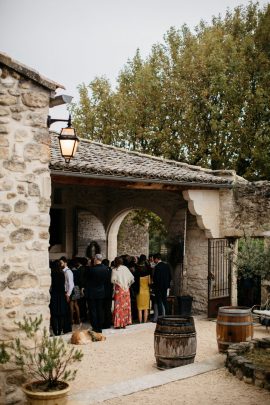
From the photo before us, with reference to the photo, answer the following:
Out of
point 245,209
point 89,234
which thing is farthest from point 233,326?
point 89,234

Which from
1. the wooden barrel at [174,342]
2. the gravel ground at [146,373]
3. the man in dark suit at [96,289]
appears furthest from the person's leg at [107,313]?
the wooden barrel at [174,342]

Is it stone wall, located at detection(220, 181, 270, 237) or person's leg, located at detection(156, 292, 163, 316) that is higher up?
stone wall, located at detection(220, 181, 270, 237)

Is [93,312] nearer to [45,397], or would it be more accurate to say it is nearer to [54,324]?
[54,324]

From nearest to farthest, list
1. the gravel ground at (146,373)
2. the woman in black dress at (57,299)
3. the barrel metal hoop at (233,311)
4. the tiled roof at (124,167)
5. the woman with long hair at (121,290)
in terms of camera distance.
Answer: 1. the gravel ground at (146,373)
2. the barrel metal hoop at (233,311)
3. the tiled roof at (124,167)
4. the woman in black dress at (57,299)
5. the woman with long hair at (121,290)

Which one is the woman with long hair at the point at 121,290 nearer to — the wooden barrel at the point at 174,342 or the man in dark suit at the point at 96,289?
the man in dark suit at the point at 96,289

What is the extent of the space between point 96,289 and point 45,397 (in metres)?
4.82

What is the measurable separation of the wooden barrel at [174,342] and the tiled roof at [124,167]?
3312 mm

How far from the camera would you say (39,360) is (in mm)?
5141

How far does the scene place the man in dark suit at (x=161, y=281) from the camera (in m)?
10.5

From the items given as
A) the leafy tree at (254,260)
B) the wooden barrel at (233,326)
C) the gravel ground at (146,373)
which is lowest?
the gravel ground at (146,373)

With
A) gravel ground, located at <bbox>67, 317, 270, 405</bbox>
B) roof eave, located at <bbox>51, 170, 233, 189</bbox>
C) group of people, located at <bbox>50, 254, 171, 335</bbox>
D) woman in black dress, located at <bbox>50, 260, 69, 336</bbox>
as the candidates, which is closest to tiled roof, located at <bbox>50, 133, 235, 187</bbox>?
roof eave, located at <bbox>51, 170, 233, 189</bbox>

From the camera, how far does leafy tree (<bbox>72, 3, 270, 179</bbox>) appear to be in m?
18.4

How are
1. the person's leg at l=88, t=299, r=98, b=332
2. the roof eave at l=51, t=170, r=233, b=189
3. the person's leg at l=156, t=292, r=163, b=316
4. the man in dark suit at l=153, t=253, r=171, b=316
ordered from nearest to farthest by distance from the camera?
the roof eave at l=51, t=170, r=233, b=189
the person's leg at l=88, t=299, r=98, b=332
the man in dark suit at l=153, t=253, r=171, b=316
the person's leg at l=156, t=292, r=163, b=316

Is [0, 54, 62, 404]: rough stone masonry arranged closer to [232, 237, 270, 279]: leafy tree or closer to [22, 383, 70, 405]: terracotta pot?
[22, 383, 70, 405]: terracotta pot
